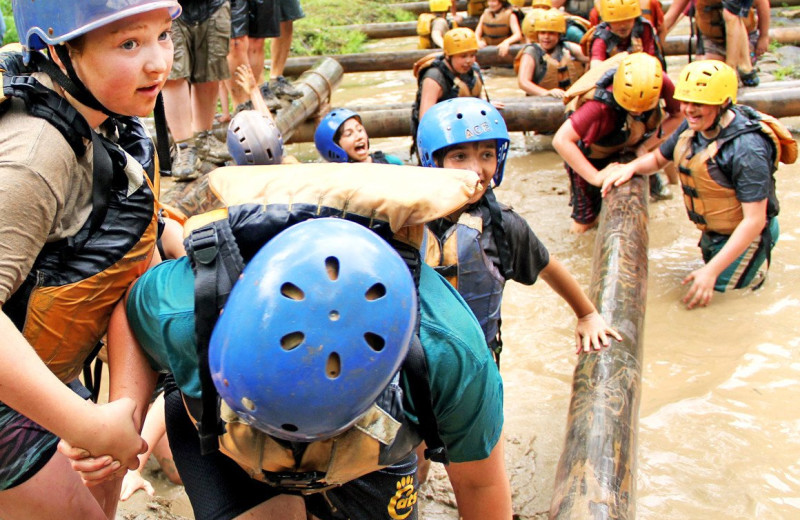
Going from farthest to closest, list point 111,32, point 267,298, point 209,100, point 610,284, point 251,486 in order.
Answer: point 209,100
point 610,284
point 251,486
point 111,32
point 267,298

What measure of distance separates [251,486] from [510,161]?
262 inches

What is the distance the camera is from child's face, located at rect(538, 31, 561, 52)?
873 cm

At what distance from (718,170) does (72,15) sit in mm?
4193

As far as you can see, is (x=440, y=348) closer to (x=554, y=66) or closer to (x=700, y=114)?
(x=700, y=114)

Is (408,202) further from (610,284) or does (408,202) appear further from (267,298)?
(610,284)

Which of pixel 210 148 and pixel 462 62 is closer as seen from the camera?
pixel 210 148

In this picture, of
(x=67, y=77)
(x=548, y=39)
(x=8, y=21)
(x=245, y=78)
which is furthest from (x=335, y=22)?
(x=67, y=77)

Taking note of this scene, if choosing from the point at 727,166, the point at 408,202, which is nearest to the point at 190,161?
the point at 727,166

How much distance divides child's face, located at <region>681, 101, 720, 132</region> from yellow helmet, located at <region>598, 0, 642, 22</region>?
2.83 meters

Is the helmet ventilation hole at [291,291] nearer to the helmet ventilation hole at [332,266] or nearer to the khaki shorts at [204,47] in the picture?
the helmet ventilation hole at [332,266]

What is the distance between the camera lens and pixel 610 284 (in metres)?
3.98

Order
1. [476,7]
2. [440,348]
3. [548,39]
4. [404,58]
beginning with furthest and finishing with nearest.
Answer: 1. [476,7]
2. [404,58]
3. [548,39]
4. [440,348]

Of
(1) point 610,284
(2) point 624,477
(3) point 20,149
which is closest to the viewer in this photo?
(3) point 20,149

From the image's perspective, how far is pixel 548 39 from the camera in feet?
28.8
